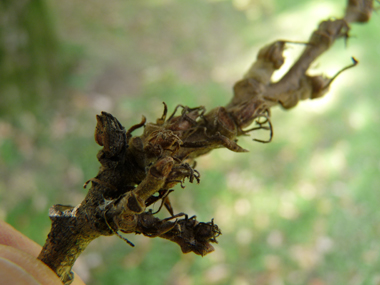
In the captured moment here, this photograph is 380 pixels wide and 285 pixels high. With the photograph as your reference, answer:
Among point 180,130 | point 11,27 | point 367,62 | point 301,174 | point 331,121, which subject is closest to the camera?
point 180,130

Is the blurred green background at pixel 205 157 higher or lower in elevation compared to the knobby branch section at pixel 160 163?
higher

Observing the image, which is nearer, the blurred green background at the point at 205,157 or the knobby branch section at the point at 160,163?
the knobby branch section at the point at 160,163

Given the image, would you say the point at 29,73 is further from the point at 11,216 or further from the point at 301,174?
the point at 301,174

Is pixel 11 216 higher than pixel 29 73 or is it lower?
lower

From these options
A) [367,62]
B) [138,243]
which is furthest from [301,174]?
[367,62]

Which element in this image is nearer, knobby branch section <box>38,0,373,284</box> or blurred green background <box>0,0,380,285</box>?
knobby branch section <box>38,0,373,284</box>
